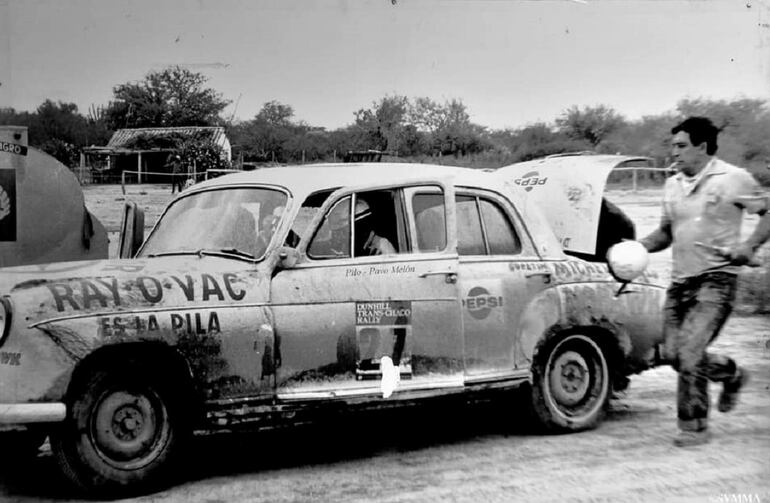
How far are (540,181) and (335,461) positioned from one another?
263cm

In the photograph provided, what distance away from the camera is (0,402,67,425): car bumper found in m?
3.70

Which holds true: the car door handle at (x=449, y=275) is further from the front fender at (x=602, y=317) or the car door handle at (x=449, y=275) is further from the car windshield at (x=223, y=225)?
the car windshield at (x=223, y=225)

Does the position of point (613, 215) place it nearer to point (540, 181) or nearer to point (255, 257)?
A: point (540, 181)

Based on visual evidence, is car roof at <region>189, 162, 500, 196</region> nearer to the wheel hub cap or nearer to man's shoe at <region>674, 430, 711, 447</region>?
the wheel hub cap

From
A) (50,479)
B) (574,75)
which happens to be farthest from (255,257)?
(574,75)

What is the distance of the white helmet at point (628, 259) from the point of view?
202 inches

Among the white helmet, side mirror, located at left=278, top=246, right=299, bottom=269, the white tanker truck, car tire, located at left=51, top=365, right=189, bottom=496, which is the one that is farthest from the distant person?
the white helmet

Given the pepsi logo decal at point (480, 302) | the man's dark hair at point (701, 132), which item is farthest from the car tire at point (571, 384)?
the man's dark hair at point (701, 132)

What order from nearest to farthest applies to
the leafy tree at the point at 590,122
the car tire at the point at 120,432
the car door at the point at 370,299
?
the car tire at the point at 120,432 < the car door at the point at 370,299 < the leafy tree at the point at 590,122

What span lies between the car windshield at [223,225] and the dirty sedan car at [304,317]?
0.05 ft

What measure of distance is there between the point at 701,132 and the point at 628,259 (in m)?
0.91

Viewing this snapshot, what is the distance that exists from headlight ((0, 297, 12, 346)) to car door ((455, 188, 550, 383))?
2558mm

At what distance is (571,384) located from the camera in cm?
543

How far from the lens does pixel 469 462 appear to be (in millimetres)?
4781
